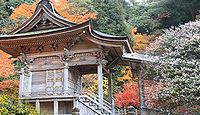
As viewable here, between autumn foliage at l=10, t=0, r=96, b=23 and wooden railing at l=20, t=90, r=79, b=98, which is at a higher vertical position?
autumn foliage at l=10, t=0, r=96, b=23

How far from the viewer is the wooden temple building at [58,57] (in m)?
12.1

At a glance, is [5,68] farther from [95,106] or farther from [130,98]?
[130,98]

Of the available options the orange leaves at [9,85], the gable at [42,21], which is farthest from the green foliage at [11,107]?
the orange leaves at [9,85]

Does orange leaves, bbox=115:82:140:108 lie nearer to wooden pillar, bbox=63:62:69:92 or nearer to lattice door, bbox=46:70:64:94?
lattice door, bbox=46:70:64:94

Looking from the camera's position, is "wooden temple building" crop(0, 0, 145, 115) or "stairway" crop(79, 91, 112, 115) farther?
"wooden temple building" crop(0, 0, 145, 115)

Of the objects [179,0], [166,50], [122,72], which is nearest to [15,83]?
[122,72]

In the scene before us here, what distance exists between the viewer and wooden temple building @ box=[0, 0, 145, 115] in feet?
39.6

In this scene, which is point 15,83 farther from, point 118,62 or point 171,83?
point 171,83

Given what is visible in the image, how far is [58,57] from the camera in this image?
13.5 m

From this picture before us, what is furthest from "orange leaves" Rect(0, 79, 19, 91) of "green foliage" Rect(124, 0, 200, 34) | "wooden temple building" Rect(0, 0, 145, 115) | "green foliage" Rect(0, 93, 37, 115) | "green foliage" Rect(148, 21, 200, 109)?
"green foliage" Rect(124, 0, 200, 34)

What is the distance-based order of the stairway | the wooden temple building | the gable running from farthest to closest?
the gable < the wooden temple building < the stairway

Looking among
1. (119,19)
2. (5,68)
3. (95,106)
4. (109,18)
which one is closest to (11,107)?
(95,106)

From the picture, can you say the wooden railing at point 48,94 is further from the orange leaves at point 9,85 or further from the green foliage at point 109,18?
the green foliage at point 109,18

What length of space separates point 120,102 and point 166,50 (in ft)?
33.9
